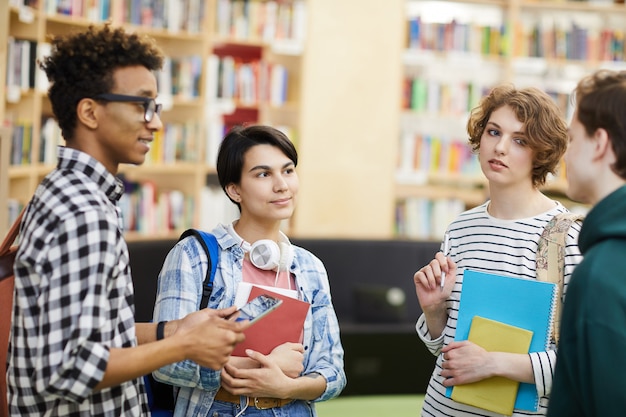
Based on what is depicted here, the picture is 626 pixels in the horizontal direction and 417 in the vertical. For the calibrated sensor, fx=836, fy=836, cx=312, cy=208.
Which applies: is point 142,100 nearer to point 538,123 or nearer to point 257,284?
point 257,284

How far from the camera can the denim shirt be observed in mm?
2117

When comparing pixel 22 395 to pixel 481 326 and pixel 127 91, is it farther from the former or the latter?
pixel 481 326

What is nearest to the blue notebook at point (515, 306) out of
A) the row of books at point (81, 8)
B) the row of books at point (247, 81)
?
the row of books at point (81, 8)

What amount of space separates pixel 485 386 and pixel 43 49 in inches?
130

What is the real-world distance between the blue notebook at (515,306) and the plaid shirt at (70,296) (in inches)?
33.9

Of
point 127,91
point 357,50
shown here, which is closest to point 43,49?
point 357,50

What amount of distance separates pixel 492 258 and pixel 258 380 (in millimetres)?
693

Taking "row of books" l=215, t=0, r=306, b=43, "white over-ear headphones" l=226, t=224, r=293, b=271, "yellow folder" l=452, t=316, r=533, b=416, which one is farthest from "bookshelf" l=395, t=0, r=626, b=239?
"yellow folder" l=452, t=316, r=533, b=416

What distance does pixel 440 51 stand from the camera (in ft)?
20.5

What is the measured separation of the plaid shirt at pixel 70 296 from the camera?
1.61m

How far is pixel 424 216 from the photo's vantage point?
6367 millimetres

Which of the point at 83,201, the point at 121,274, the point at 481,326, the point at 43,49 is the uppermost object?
the point at 43,49

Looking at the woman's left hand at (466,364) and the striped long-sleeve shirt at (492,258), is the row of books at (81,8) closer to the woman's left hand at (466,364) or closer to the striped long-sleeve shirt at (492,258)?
the striped long-sleeve shirt at (492,258)

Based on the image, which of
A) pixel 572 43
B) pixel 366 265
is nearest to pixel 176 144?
pixel 366 265
